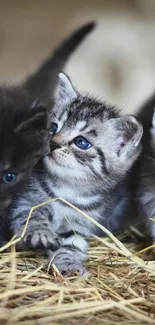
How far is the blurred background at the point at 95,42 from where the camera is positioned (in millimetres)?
3529

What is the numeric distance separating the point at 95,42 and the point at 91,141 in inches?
64.1

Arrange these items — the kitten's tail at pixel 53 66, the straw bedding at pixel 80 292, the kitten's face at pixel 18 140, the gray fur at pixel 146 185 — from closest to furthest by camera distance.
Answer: the straw bedding at pixel 80 292 → the kitten's face at pixel 18 140 → the gray fur at pixel 146 185 → the kitten's tail at pixel 53 66

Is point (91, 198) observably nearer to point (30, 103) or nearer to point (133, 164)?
point (133, 164)

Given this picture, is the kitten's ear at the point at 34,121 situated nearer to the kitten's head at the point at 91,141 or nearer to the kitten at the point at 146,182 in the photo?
the kitten's head at the point at 91,141

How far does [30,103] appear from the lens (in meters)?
2.21

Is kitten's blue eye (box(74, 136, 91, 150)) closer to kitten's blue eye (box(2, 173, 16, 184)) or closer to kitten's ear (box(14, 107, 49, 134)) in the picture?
kitten's ear (box(14, 107, 49, 134))

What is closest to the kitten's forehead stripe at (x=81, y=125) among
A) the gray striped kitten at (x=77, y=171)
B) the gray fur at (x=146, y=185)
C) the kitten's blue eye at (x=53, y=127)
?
the gray striped kitten at (x=77, y=171)

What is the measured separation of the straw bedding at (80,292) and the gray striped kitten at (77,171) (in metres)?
0.13

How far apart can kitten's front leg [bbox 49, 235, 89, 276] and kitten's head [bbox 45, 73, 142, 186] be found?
0.99 ft

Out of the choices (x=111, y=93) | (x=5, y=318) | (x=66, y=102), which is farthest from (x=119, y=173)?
(x=111, y=93)

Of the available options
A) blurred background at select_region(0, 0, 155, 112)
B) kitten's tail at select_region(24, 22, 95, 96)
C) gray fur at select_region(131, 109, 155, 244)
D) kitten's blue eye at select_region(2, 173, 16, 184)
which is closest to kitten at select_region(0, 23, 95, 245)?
kitten's blue eye at select_region(2, 173, 16, 184)

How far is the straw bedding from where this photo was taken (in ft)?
5.11

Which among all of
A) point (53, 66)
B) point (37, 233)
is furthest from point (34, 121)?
point (53, 66)

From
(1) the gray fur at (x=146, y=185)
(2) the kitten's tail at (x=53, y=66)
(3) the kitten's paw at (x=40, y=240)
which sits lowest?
(3) the kitten's paw at (x=40, y=240)
